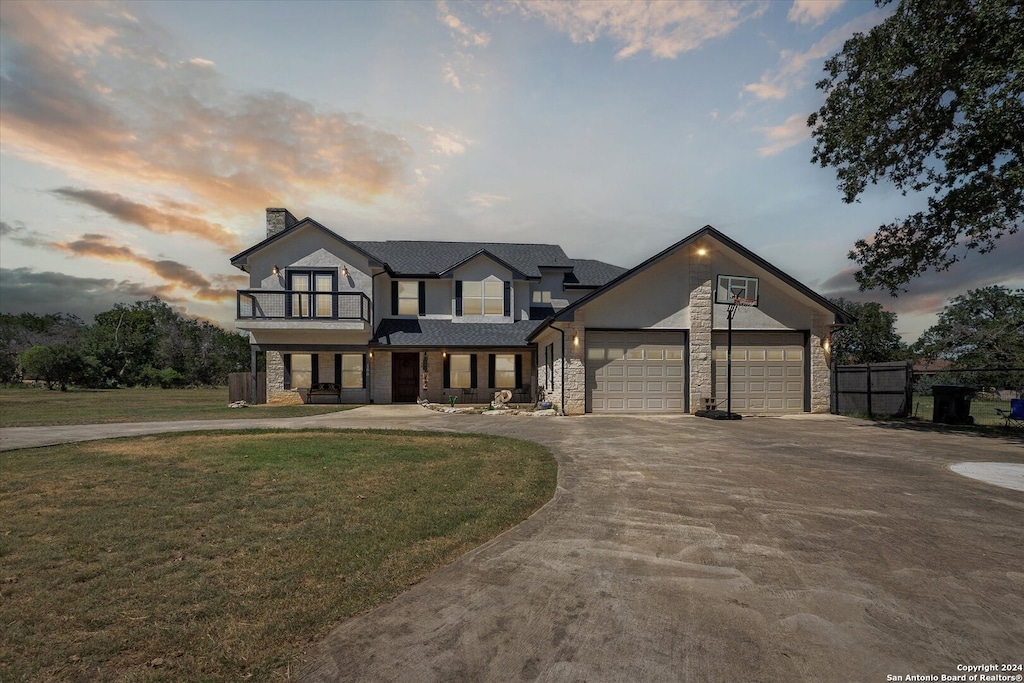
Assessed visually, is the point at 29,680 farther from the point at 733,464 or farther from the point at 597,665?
the point at 733,464

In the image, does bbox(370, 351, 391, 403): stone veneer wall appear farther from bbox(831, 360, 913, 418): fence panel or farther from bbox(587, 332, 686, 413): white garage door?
bbox(831, 360, 913, 418): fence panel

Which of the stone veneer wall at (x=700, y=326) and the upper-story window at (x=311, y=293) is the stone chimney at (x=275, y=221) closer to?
the upper-story window at (x=311, y=293)

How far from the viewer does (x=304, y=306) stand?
22281mm

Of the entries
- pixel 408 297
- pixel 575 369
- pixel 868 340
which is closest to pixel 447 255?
pixel 408 297

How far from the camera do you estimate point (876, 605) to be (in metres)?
3.42

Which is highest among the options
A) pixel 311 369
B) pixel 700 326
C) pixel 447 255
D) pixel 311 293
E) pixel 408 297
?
pixel 447 255

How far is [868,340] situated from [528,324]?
43900 millimetres

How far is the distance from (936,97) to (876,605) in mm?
17963

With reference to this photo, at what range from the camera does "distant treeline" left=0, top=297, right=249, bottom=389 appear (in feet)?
123

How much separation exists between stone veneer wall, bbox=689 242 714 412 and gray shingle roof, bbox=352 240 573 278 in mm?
8818

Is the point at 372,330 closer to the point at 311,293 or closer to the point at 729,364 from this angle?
the point at 311,293

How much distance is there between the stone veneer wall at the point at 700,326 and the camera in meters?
17.6

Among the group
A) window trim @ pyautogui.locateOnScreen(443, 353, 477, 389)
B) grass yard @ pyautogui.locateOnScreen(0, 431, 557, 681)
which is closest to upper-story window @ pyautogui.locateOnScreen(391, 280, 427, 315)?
window trim @ pyautogui.locateOnScreen(443, 353, 477, 389)

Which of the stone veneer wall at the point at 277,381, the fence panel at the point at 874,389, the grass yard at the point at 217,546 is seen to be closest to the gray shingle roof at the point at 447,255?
the stone veneer wall at the point at 277,381
